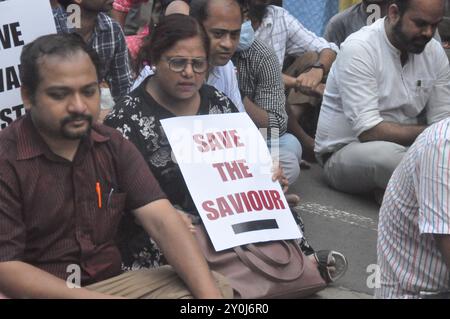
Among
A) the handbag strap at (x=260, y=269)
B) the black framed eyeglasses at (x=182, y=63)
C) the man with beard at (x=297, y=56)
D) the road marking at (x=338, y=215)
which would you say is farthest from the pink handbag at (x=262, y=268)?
the man with beard at (x=297, y=56)

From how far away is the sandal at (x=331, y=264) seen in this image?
3859mm

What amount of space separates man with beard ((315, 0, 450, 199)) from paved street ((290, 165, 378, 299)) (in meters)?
0.13

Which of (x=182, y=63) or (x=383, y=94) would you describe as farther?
(x=383, y=94)

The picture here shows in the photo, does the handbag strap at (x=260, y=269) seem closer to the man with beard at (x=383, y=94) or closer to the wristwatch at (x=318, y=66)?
the man with beard at (x=383, y=94)

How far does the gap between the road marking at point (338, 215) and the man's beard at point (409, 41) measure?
98 cm

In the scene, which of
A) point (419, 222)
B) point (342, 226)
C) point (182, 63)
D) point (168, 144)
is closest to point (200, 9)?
point (182, 63)

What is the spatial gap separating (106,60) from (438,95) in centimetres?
194

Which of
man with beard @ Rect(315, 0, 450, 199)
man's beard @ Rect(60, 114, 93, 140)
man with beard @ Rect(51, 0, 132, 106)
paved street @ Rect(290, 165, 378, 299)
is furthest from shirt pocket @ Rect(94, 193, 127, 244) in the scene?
man with beard @ Rect(315, 0, 450, 199)

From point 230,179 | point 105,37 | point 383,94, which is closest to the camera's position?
point 230,179

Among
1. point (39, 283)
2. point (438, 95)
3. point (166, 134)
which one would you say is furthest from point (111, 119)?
point (438, 95)

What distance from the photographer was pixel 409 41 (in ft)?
15.9

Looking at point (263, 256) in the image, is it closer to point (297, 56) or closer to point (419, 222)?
point (419, 222)

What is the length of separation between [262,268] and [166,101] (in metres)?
0.86
